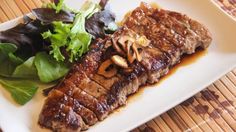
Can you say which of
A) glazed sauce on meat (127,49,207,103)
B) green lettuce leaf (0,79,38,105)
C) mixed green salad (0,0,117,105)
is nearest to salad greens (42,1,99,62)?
mixed green salad (0,0,117,105)

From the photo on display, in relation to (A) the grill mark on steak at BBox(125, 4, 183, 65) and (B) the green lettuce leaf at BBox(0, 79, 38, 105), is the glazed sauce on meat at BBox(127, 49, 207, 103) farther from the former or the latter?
(B) the green lettuce leaf at BBox(0, 79, 38, 105)

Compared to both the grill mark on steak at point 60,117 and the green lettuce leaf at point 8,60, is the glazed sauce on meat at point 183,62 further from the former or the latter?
the green lettuce leaf at point 8,60

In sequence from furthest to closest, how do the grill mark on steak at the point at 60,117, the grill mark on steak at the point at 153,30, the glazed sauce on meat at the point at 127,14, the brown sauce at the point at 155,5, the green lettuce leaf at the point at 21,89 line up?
the brown sauce at the point at 155,5
the glazed sauce on meat at the point at 127,14
the grill mark on steak at the point at 153,30
the green lettuce leaf at the point at 21,89
the grill mark on steak at the point at 60,117

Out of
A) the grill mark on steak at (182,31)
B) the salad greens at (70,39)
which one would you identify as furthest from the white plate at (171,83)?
the salad greens at (70,39)

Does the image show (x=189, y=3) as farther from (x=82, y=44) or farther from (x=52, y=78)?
(x=52, y=78)

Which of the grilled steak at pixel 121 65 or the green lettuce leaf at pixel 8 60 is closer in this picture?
the grilled steak at pixel 121 65

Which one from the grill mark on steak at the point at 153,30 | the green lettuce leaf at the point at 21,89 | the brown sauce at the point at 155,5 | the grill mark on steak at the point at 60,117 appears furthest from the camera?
the brown sauce at the point at 155,5
